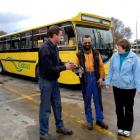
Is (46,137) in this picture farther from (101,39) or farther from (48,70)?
(101,39)

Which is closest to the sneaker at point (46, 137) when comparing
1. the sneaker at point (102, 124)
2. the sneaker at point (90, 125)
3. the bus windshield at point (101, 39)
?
the sneaker at point (90, 125)

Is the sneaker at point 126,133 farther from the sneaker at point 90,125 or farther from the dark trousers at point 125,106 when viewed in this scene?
the sneaker at point 90,125

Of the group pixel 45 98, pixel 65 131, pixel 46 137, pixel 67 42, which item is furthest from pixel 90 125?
pixel 67 42

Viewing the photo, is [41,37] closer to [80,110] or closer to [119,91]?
[80,110]

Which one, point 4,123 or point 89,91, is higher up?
point 89,91

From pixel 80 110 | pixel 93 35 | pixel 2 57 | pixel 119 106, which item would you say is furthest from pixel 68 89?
pixel 2 57

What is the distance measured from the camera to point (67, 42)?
37.6 feet

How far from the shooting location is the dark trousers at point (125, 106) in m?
5.85

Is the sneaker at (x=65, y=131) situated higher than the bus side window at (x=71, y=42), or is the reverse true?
the bus side window at (x=71, y=42)

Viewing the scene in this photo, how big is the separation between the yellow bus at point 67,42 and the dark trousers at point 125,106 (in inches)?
207

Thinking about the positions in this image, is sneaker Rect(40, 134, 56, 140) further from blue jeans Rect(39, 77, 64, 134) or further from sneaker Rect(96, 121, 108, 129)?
sneaker Rect(96, 121, 108, 129)

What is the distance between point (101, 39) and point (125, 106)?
21.9ft

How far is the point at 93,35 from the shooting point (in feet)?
39.4

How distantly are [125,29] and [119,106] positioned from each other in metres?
81.5
